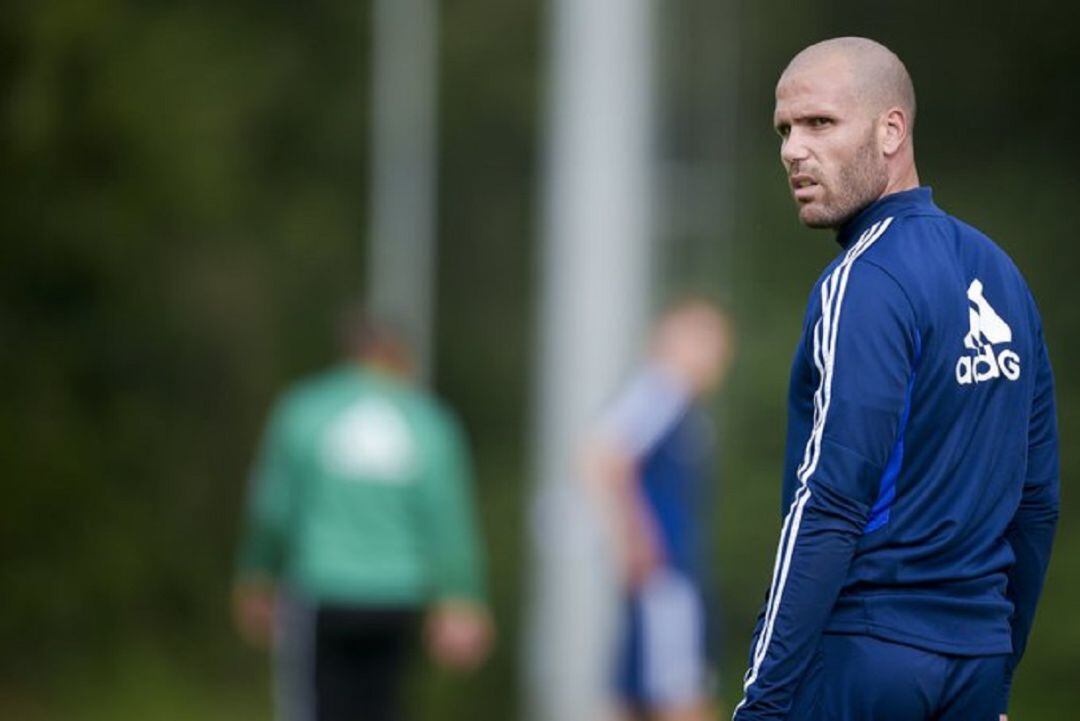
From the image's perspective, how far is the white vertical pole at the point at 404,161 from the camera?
20859 mm

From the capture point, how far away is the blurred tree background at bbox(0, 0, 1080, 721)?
13.9m

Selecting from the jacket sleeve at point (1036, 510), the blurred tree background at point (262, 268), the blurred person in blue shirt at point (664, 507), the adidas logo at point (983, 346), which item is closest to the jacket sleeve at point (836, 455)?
the adidas logo at point (983, 346)

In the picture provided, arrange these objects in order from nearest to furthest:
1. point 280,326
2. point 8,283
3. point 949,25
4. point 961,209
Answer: point 8,283 → point 961,209 → point 949,25 → point 280,326

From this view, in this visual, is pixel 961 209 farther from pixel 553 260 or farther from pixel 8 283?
pixel 8 283

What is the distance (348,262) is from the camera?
2280 centimetres

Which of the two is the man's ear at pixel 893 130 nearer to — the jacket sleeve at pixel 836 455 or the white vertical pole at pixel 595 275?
the jacket sleeve at pixel 836 455

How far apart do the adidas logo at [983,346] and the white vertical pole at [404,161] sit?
51.7 ft

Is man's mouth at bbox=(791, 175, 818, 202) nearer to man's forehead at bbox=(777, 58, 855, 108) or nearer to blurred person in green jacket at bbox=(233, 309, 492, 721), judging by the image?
man's forehead at bbox=(777, 58, 855, 108)

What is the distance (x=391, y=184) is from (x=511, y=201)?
1.95 m

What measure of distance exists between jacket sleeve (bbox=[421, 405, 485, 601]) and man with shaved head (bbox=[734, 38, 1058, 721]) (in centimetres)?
612

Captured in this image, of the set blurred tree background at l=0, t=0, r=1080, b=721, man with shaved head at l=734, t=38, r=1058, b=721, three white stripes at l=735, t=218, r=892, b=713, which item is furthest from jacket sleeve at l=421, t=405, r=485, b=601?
three white stripes at l=735, t=218, r=892, b=713

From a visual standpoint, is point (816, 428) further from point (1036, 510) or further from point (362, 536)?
point (362, 536)

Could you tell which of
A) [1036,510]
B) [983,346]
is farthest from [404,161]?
[983,346]

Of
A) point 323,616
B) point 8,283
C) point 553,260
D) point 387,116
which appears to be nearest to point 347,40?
point 387,116
